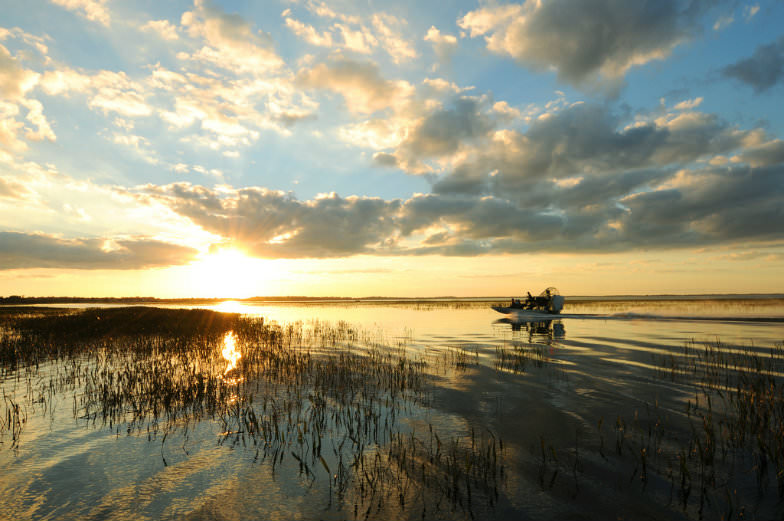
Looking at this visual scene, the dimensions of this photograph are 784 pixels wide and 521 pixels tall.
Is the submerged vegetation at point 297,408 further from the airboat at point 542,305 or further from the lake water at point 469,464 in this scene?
the airboat at point 542,305

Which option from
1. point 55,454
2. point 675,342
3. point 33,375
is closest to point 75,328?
point 33,375

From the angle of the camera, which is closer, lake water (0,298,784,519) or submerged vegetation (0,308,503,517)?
lake water (0,298,784,519)

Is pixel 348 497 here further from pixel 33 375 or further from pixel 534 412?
pixel 33 375

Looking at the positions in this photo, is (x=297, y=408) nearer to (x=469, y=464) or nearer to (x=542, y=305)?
(x=469, y=464)

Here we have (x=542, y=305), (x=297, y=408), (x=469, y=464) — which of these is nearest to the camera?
(x=469, y=464)

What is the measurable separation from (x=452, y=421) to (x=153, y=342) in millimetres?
24366

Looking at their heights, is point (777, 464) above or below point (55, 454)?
above

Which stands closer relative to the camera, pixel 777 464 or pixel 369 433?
pixel 777 464

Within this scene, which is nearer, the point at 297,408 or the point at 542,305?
the point at 297,408

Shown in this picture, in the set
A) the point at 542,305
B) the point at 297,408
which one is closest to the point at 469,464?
the point at 297,408

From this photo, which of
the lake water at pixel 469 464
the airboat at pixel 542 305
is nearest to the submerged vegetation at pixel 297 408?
the lake water at pixel 469 464

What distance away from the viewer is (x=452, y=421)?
10.4 m

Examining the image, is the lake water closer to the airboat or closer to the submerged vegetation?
the submerged vegetation

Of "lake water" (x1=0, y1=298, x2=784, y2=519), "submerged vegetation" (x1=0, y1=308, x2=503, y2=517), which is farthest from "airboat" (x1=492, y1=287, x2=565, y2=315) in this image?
"lake water" (x1=0, y1=298, x2=784, y2=519)
